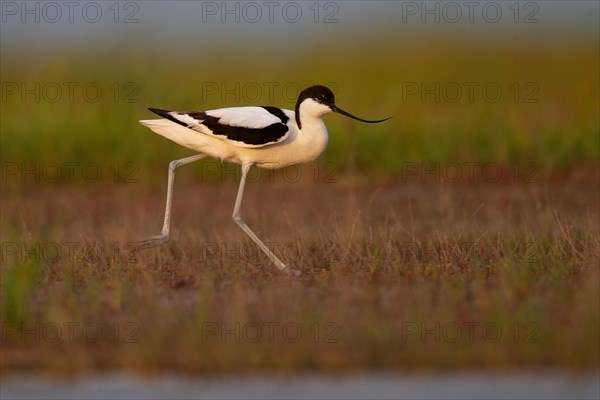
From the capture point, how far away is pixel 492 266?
6855 mm

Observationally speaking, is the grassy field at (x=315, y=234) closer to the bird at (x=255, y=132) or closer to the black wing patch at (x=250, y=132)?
the bird at (x=255, y=132)

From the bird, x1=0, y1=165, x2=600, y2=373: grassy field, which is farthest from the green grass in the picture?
the bird

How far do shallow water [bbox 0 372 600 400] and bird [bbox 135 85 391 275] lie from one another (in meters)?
2.11

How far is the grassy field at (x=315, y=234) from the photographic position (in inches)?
215

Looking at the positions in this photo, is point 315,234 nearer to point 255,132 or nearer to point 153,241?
point 153,241

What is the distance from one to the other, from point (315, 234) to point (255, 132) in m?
1.55

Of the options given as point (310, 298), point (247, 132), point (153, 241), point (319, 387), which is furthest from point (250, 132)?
point (319, 387)

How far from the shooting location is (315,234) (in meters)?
8.61

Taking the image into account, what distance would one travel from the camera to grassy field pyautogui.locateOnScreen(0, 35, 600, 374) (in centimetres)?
546

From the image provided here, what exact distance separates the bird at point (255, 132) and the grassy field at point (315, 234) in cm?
51

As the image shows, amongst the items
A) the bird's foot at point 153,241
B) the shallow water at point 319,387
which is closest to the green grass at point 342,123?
the bird's foot at point 153,241

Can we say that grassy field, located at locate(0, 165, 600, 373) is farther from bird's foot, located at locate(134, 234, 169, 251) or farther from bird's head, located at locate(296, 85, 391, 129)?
bird's head, located at locate(296, 85, 391, 129)

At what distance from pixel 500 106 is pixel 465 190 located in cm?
240

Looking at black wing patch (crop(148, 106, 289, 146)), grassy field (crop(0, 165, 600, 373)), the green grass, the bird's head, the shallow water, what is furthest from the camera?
the green grass
